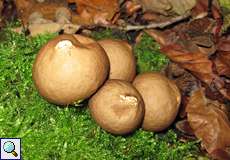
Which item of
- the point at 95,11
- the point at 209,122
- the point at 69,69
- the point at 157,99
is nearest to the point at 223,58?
the point at 209,122

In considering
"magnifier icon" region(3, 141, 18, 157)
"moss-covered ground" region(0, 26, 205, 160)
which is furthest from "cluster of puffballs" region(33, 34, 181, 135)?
"magnifier icon" region(3, 141, 18, 157)

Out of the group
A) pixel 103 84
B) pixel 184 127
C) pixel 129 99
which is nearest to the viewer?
pixel 129 99

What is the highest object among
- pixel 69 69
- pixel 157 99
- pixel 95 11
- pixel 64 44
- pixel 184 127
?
pixel 95 11

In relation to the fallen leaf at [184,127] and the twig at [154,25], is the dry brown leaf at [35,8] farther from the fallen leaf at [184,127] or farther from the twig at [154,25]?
the fallen leaf at [184,127]

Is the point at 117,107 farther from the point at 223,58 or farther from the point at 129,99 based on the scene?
the point at 223,58

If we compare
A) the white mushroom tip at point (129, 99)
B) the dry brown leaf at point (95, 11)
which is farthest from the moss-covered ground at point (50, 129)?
the dry brown leaf at point (95, 11)

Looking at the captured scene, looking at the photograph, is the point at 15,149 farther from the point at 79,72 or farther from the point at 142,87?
the point at 142,87
